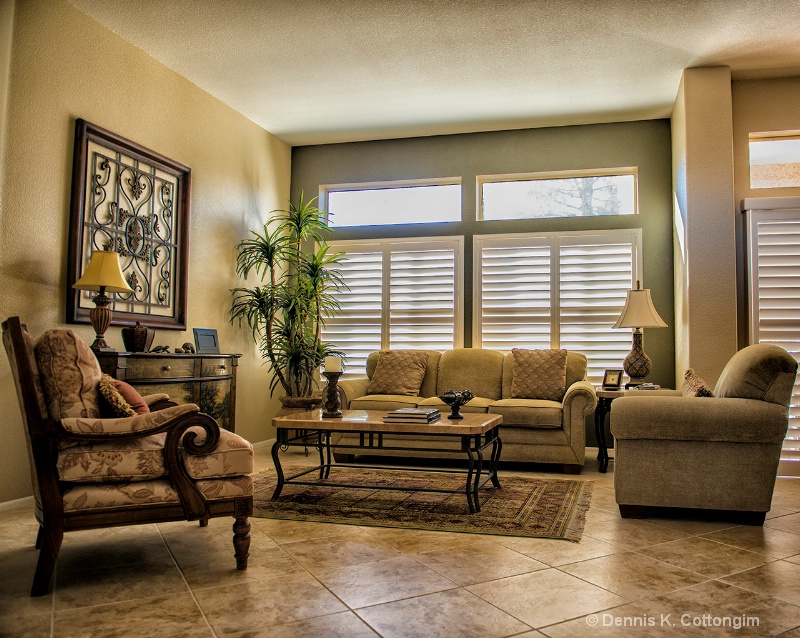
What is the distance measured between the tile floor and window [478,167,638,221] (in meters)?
3.59

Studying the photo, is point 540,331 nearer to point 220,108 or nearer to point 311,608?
point 220,108

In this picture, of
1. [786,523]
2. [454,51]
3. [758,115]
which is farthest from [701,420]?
[758,115]

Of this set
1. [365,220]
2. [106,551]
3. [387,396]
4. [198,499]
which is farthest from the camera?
[365,220]

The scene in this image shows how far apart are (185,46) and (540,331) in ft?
12.5

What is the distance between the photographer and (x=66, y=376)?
2.63 m

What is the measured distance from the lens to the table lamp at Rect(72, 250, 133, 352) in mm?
3912

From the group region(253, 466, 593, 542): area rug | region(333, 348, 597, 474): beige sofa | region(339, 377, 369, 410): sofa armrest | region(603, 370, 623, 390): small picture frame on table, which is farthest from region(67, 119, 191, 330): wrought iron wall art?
region(603, 370, 623, 390): small picture frame on table

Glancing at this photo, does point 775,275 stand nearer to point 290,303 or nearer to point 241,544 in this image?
point 290,303

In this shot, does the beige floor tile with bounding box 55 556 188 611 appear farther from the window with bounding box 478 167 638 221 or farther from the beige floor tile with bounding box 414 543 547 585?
the window with bounding box 478 167 638 221

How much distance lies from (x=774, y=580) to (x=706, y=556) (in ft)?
1.07

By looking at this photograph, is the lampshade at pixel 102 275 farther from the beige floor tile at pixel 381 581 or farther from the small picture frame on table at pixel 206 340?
the beige floor tile at pixel 381 581

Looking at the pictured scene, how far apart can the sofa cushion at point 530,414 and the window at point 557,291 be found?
3.85ft

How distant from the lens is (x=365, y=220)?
694 cm

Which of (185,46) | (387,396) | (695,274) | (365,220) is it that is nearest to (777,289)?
(695,274)
